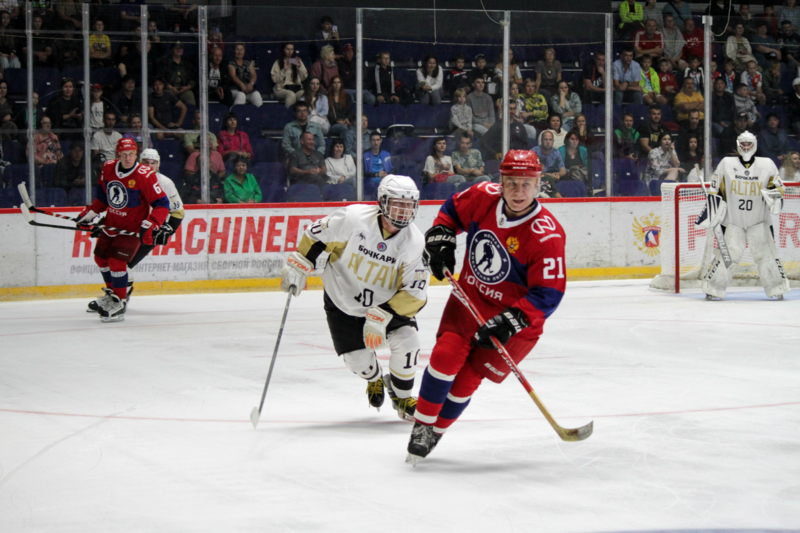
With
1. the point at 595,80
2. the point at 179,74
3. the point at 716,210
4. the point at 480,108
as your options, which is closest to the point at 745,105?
the point at 595,80

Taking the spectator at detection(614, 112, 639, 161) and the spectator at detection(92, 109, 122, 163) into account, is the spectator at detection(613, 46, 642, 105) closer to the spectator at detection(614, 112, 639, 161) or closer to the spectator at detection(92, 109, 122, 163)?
the spectator at detection(614, 112, 639, 161)

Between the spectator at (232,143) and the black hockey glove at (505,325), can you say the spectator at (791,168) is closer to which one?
the spectator at (232,143)

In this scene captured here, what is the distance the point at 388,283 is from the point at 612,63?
7286 mm

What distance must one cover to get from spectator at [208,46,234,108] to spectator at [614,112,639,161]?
4411mm

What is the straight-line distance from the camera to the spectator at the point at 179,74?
30.1 feet

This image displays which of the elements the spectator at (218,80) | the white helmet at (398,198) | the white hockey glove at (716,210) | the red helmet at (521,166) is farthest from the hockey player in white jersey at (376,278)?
the spectator at (218,80)

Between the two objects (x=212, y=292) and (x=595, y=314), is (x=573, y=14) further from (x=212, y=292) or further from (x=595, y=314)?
(x=212, y=292)

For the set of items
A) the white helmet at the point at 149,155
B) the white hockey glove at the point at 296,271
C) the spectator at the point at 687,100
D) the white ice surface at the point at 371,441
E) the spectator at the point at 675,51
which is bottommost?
the white ice surface at the point at 371,441

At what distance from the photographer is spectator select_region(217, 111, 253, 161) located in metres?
9.36

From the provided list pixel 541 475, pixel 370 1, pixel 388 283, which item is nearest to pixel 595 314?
pixel 388 283

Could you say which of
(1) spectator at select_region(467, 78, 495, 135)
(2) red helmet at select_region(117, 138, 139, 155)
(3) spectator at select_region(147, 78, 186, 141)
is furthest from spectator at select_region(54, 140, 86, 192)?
(1) spectator at select_region(467, 78, 495, 135)

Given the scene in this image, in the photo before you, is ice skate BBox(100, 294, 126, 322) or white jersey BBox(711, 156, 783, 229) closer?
ice skate BBox(100, 294, 126, 322)

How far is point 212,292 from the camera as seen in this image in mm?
9148

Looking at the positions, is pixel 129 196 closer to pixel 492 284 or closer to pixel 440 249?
pixel 440 249
